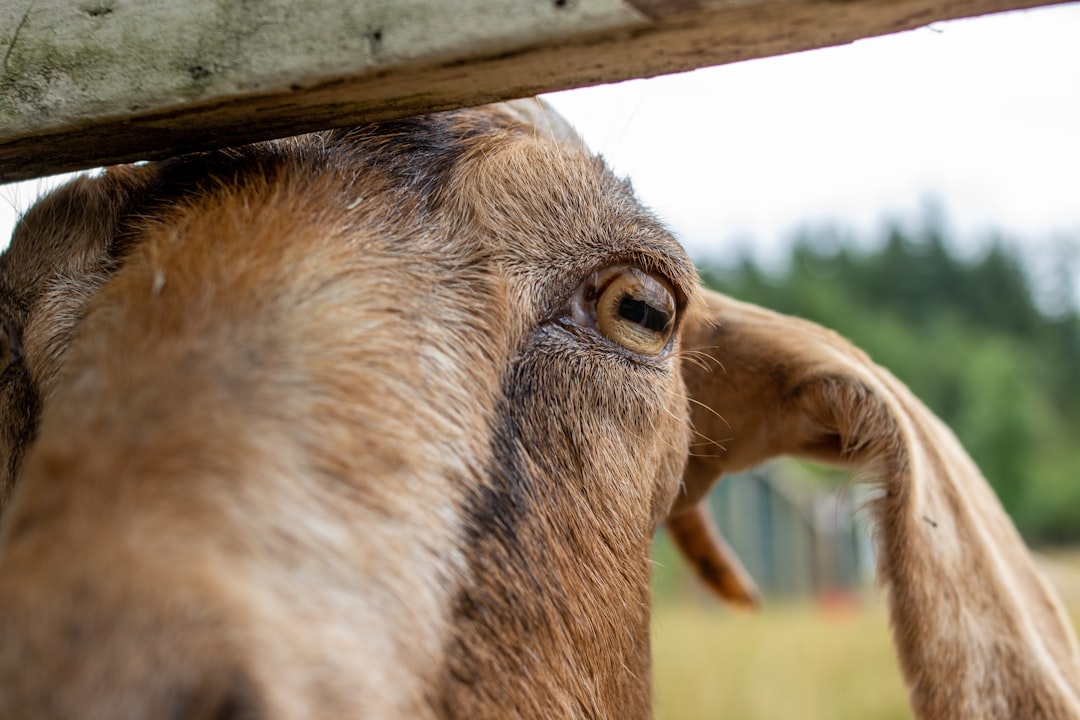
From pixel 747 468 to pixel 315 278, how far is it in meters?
2.27

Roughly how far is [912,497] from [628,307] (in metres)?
1.21

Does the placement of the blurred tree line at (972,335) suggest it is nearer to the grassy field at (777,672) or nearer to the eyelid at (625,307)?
the grassy field at (777,672)

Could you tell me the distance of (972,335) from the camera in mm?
68938

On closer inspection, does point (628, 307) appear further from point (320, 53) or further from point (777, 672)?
point (777, 672)

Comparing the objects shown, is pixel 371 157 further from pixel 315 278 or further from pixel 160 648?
pixel 160 648

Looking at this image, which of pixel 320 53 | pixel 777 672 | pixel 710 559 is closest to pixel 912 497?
pixel 710 559

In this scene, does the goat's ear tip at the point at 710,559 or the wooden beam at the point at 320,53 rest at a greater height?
the wooden beam at the point at 320,53

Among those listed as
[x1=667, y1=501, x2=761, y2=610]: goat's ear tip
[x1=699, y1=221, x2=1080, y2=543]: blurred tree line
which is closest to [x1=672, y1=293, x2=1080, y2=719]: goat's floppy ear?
[x1=667, y1=501, x2=761, y2=610]: goat's ear tip

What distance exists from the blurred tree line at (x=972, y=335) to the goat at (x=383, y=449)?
30.1 metres

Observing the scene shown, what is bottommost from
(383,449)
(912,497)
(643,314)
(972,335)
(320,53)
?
(912,497)

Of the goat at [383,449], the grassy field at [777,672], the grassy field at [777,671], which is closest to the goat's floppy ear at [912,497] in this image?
the goat at [383,449]

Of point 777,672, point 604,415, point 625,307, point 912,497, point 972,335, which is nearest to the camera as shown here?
point 604,415

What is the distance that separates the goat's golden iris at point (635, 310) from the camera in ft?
8.48

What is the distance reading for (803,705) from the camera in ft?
25.8
